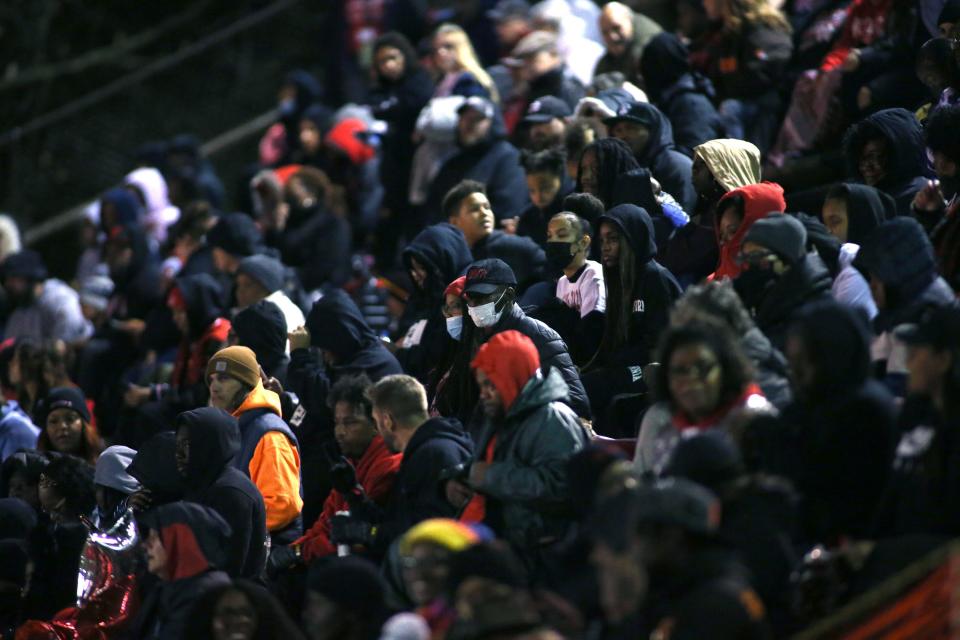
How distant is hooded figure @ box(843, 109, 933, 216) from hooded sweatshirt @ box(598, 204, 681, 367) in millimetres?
1365

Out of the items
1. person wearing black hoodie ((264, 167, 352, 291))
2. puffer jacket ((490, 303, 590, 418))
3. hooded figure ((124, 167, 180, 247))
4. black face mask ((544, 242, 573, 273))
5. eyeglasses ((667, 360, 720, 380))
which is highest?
eyeglasses ((667, 360, 720, 380))

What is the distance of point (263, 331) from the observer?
488 inches

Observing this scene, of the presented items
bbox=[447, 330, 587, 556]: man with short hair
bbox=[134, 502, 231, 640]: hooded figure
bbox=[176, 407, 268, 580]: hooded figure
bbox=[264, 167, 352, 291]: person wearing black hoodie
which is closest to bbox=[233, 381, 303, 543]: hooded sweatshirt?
bbox=[176, 407, 268, 580]: hooded figure

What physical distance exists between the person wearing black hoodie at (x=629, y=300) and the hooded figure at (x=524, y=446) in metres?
1.73

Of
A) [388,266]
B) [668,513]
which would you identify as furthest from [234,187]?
[668,513]

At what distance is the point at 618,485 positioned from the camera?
819cm

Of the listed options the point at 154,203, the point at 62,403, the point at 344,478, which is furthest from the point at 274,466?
the point at 154,203

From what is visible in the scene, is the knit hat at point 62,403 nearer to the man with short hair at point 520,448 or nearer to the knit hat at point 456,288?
the knit hat at point 456,288

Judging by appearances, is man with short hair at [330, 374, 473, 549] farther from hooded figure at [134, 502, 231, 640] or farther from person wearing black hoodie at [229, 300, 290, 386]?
person wearing black hoodie at [229, 300, 290, 386]

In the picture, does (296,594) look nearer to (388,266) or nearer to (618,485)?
(618,485)

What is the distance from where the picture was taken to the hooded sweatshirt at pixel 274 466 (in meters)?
10.8

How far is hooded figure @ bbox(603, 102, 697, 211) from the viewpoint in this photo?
505 inches

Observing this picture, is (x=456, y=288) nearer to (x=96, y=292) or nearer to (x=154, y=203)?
(x=96, y=292)

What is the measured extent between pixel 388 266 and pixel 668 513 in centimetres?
909
